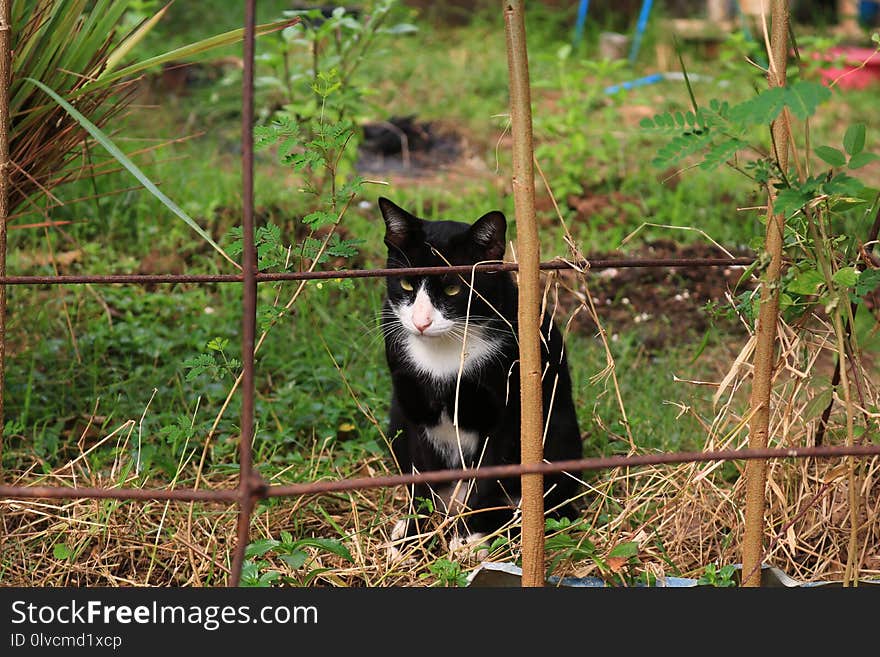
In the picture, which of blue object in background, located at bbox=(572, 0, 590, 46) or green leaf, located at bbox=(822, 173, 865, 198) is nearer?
green leaf, located at bbox=(822, 173, 865, 198)

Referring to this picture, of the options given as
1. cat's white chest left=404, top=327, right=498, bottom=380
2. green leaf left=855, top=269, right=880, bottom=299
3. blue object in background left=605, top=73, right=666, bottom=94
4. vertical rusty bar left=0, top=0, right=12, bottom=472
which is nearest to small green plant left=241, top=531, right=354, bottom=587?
cat's white chest left=404, top=327, right=498, bottom=380

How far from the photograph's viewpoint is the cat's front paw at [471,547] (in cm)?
231

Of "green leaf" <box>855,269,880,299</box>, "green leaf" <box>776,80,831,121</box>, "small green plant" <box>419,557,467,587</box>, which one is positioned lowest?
"small green plant" <box>419,557,467,587</box>

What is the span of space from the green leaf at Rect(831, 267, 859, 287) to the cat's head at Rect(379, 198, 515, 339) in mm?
821

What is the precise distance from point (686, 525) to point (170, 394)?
156cm

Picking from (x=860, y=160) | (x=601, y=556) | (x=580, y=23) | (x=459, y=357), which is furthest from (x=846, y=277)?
(x=580, y=23)

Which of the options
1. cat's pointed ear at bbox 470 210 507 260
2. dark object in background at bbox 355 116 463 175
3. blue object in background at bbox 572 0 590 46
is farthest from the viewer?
blue object in background at bbox 572 0 590 46

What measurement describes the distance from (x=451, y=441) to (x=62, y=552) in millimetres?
941

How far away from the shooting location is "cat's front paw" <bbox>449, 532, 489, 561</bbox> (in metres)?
2.31

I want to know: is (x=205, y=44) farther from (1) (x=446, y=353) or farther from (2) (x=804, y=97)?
(2) (x=804, y=97)

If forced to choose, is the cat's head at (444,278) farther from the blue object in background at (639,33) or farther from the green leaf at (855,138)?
the blue object in background at (639,33)

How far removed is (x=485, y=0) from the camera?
727 cm

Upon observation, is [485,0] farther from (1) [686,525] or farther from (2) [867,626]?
(2) [867,626]

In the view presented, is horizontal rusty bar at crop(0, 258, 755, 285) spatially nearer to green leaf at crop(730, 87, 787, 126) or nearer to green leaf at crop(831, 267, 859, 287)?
green leaf at crop(831, 267, 859, 287)
